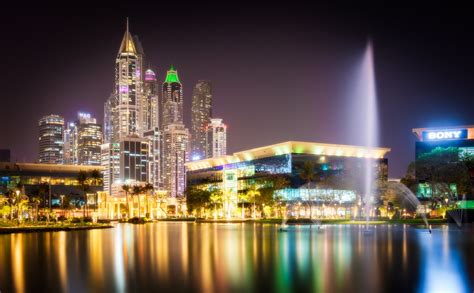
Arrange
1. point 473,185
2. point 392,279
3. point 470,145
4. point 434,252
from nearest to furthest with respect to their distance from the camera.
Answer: point 392,279, point 434,252, point 473,185, point 470,145

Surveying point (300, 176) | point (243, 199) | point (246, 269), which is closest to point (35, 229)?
point (246, 269)

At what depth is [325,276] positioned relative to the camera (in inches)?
976

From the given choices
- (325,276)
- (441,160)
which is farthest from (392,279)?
(441,160)

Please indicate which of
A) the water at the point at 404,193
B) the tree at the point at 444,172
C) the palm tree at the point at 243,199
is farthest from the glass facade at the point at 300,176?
the tree at the point at 444,172

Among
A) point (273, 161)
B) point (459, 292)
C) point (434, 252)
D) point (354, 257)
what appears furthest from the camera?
point (273, 161)

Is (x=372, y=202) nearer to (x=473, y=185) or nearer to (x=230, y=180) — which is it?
(x=473, y=185)

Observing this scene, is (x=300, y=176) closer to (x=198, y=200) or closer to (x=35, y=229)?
(x=198, y=200)

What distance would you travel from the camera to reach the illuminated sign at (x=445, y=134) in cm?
15300

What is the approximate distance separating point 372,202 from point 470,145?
48.7 m

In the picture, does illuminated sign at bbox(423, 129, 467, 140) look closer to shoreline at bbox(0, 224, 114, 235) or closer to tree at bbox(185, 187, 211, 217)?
tree at bbox(185, 187, 211, 217)

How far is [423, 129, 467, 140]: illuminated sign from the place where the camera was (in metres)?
Result: 153

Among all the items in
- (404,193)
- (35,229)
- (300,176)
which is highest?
(300,176)

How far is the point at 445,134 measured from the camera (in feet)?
511

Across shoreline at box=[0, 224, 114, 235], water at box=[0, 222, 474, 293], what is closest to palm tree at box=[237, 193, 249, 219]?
shoreline at box=[0, 224, 114, 235]
